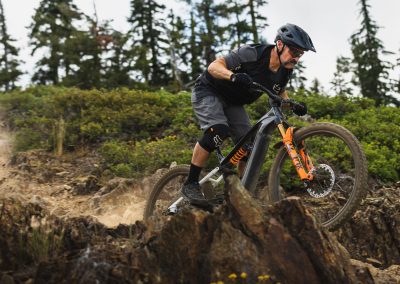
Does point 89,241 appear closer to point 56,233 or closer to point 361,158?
point 56,233

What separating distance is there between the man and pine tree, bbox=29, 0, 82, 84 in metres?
21.3

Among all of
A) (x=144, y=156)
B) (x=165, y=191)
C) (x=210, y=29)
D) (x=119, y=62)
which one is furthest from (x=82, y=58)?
(x=165, y=191)

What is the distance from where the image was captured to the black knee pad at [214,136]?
537 centimetres

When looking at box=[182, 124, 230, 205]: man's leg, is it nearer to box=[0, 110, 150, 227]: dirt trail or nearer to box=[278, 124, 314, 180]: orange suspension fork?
box=[278, 124, 314, 180]: orange suspension fork

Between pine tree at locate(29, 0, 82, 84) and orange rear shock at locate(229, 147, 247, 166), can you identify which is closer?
orange rear shock at locate(229, 147, 247, 166)

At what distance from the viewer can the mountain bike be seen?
4.48 metres

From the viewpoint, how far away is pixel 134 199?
8.12m

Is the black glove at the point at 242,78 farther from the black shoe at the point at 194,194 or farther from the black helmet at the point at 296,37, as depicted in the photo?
the black shoe at the point at 194,194

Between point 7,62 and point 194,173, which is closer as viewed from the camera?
point 194,173

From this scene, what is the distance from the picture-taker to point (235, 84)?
550 cm

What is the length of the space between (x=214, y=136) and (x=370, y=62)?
30653mm

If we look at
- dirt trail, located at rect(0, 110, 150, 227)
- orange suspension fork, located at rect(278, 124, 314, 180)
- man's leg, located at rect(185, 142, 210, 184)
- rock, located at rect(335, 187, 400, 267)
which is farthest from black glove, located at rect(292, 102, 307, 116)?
dirt trail, located at rect(0, 110, 150, 227)

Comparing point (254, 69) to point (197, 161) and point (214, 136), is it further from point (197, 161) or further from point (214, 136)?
point (197, 161)

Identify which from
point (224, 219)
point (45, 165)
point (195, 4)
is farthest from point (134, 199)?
point (195, 4)
